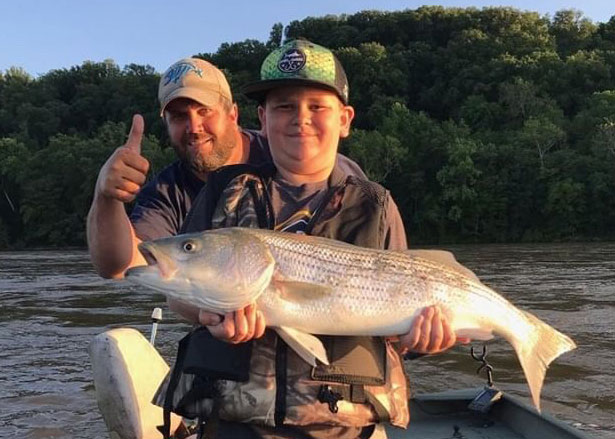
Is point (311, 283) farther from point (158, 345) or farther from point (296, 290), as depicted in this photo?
point (158, 345)

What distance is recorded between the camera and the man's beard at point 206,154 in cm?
430

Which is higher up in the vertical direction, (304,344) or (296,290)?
(296,290)

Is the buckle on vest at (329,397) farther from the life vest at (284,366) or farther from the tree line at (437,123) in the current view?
the tree line at (437,123)

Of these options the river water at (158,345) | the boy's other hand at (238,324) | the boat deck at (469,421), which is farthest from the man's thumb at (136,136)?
the river water at (158,345)

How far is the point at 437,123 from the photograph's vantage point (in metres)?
65.2

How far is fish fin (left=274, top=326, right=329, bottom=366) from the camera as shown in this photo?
2.58 metres

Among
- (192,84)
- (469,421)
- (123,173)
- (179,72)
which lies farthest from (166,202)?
(469,421)

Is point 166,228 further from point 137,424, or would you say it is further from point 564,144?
point 564,144

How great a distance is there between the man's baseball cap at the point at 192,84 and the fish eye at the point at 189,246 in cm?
199

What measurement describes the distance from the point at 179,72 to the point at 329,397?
2682 millimetres

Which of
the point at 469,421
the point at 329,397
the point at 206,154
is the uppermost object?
the point at 206,154

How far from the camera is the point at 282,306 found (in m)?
2.60

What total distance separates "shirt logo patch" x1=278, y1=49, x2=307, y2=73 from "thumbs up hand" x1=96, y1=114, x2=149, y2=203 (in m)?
0.68

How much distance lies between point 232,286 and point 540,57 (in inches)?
2829
